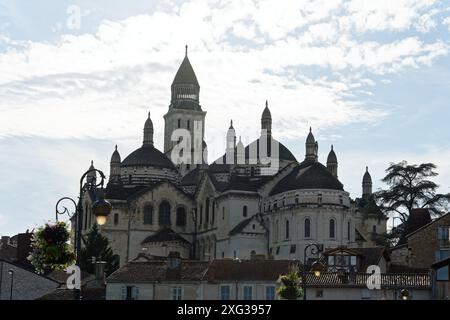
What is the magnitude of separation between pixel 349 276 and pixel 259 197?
44960 millimetres

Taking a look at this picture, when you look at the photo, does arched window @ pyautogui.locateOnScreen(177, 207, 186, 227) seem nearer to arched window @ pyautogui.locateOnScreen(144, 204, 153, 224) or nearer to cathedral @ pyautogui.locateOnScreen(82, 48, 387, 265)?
cathedral @ pyautogui.locateOnScreen(82, 48, 387, 265)

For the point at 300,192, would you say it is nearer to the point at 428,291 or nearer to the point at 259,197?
the point at 259,197

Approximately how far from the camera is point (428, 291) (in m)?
57.2

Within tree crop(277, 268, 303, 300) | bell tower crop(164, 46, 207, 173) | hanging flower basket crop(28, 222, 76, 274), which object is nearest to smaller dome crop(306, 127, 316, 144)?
bell tower crop(164, 46, 207, 173)

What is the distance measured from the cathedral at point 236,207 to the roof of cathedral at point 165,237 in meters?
0.13

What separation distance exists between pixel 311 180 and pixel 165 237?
21827mm

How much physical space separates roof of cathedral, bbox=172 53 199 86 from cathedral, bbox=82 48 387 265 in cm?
1588

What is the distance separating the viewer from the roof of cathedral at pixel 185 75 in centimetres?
14988

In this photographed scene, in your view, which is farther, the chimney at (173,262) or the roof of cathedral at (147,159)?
the roof of cathedral at (147,159)

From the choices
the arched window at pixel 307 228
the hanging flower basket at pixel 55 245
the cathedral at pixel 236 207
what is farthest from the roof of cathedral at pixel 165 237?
the hanging flower basket at pixel 55 245

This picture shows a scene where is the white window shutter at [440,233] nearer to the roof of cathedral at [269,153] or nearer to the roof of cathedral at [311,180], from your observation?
the roof of cathedral at [311,180]

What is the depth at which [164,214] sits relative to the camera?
112312 mm

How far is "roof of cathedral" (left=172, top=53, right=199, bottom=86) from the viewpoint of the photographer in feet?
492
